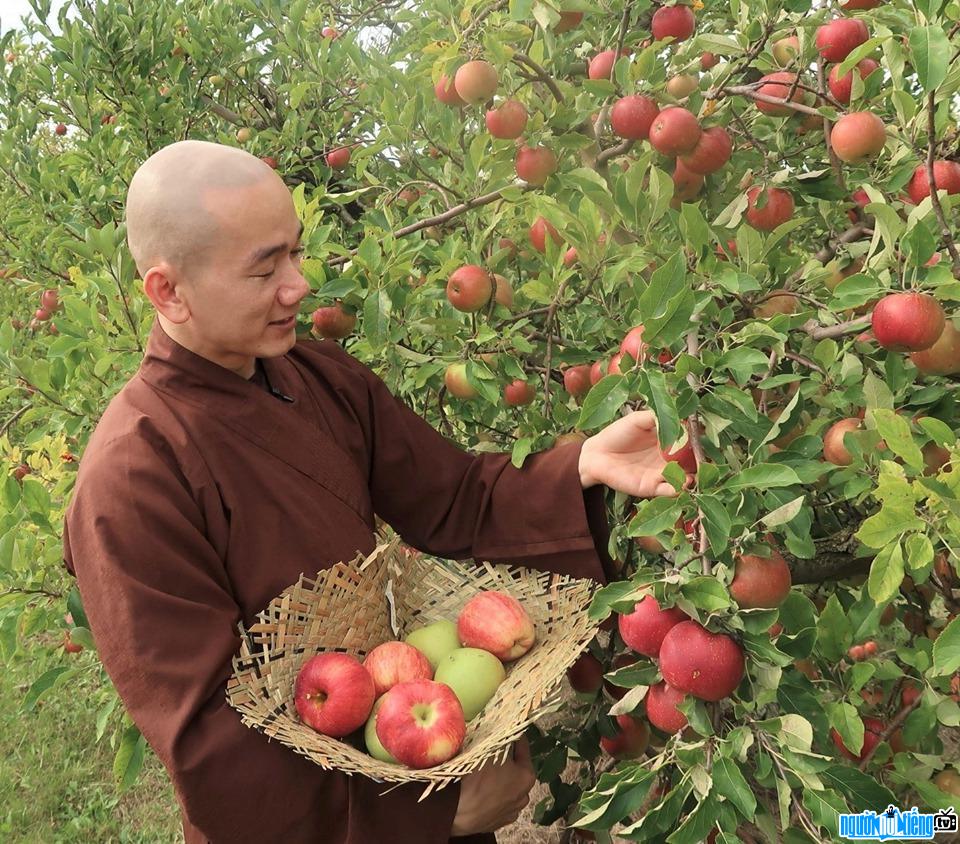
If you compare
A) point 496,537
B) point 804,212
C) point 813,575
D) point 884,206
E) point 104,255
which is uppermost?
point 104,255

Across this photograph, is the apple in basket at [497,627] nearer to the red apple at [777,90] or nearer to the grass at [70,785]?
the red apple at [777,90]

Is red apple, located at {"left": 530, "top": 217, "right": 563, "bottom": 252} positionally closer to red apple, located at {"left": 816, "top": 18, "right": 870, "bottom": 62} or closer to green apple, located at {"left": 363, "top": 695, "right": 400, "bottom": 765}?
red apple, located at {"left": 816, "top": 18, "right": 870, "bottom": 62}

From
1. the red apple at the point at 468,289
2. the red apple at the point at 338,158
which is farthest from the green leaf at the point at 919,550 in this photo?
the red apple at the point at 338,158

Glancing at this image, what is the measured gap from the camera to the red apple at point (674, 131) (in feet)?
5.21

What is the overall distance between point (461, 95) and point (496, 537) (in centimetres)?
89

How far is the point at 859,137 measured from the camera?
5.11ft

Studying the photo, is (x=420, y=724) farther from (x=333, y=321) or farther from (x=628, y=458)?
(x=333, y=321)

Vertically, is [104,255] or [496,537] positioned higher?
[104,255]

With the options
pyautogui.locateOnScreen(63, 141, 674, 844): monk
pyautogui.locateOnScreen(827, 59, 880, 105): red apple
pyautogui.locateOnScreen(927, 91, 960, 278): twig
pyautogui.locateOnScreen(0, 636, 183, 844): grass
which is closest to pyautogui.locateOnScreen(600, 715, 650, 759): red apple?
pyautogui.locateOnScreen(63, 141, 674, 844): monk

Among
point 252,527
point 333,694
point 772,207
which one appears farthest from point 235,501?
point 772,207

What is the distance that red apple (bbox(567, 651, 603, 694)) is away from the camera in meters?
1.84

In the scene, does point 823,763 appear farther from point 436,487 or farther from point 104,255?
point 104,255

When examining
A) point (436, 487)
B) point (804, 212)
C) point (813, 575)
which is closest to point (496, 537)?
point (436, 487)

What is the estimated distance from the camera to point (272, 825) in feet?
4.11
